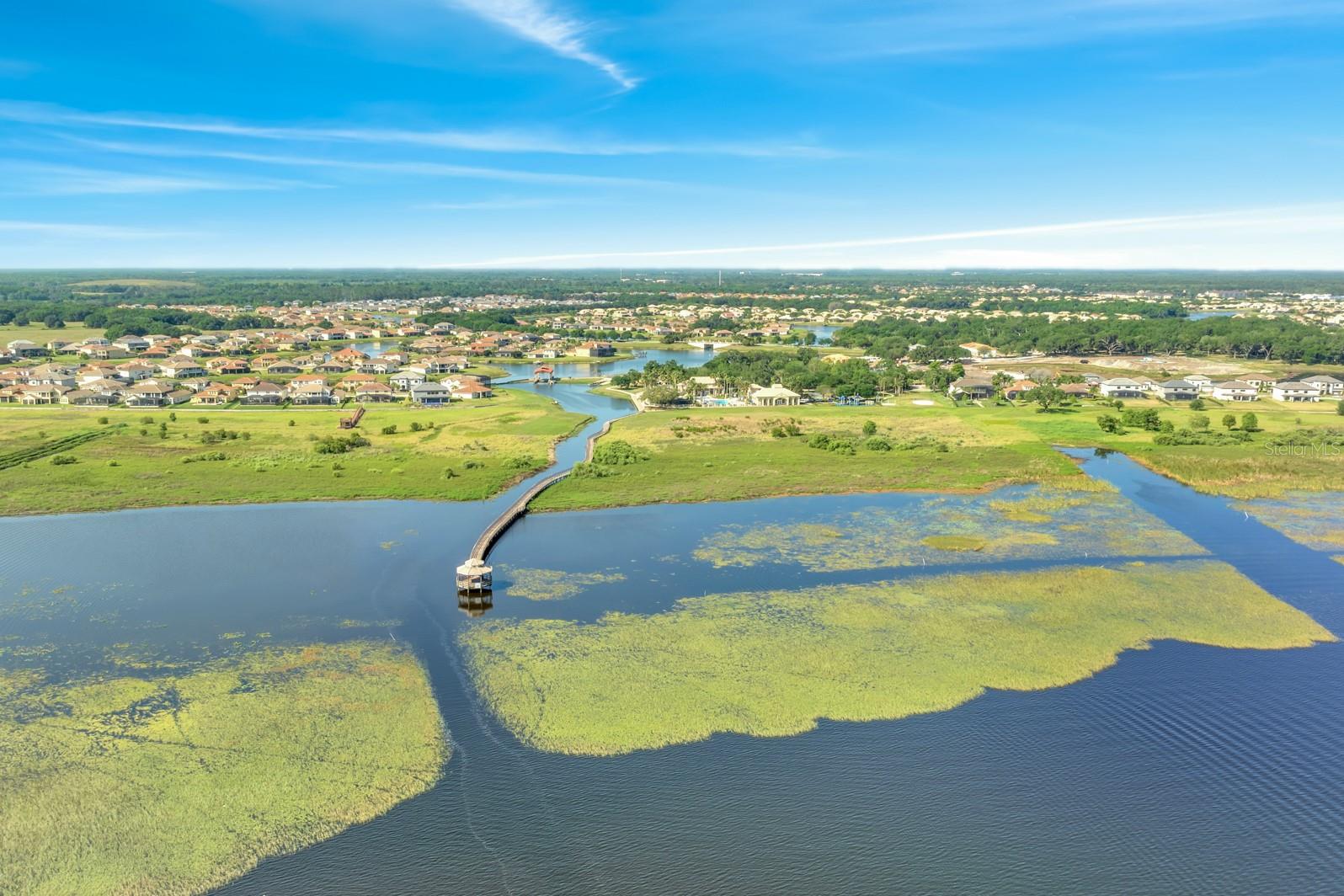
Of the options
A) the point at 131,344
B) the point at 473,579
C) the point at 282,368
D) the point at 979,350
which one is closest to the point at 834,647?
the point at 473,579

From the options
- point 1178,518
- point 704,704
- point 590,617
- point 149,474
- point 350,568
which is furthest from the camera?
point 149,474

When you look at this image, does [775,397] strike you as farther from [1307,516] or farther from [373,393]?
[1307,516]

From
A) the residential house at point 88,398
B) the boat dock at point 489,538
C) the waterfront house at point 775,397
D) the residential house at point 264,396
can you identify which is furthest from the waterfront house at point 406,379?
the boat dock at point 489,538

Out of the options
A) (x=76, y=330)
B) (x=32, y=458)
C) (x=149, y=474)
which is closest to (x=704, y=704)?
(x=149, y=474)

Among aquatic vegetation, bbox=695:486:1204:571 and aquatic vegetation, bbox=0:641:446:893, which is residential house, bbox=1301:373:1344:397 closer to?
aquatic vegetation, bbox=695:486:1204:571

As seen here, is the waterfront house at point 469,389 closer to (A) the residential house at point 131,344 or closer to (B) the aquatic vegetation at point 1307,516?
(A) the residential house at point 131,344

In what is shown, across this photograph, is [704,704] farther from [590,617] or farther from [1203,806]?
[1203,806]
